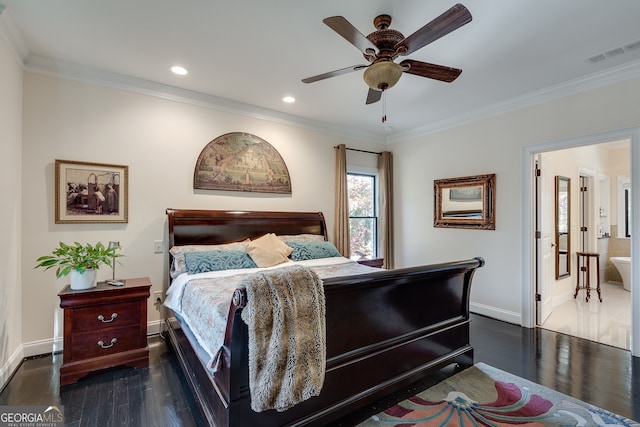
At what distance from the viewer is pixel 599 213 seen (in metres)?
5.74

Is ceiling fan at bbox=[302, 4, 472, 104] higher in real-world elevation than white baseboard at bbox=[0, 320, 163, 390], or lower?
higher

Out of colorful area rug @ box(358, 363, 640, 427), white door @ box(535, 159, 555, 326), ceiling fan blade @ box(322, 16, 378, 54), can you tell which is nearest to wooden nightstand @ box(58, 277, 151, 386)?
colorful area rug @ box(358, 363, 640, 427)

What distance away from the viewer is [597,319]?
393 centimetres

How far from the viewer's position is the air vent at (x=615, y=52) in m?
2.63

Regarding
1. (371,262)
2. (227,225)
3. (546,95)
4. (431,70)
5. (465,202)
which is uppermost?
(546,95)

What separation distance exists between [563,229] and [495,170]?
6.78 feet

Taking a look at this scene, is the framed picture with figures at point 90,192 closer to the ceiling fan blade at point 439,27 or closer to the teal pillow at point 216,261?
the teal pillow at point 216,261

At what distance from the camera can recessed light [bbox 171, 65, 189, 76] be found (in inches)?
121

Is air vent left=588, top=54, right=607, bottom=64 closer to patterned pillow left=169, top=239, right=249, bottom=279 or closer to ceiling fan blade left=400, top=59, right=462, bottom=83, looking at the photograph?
ceiling fan blade left=400, top=59, right=462, bottom=83

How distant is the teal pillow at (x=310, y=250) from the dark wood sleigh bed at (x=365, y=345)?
1.55 m

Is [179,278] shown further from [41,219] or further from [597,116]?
[597,116]

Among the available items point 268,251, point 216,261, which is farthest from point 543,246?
point 216,261

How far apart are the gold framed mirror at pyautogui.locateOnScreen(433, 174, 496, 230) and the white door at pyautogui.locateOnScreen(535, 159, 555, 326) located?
1.64ft

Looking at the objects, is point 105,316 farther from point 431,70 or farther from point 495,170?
point 495,170
